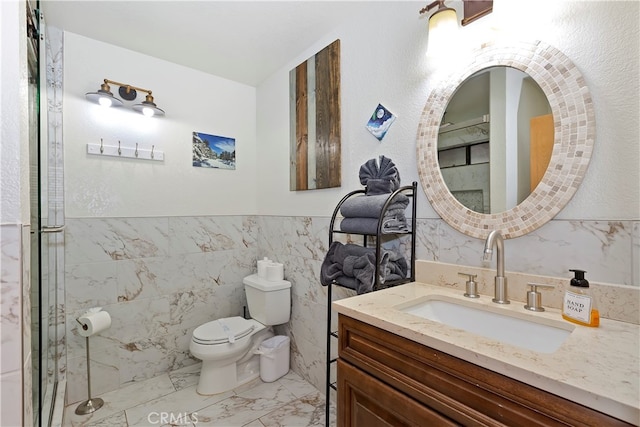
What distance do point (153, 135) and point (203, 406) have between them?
6.28ft

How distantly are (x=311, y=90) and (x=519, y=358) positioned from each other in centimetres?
193

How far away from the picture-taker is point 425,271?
1355 millimetres

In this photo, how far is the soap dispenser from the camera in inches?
32.7

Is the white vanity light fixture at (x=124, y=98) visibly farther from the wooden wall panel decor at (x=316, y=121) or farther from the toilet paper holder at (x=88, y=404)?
the toilet paper holder at (x=88, y=404)

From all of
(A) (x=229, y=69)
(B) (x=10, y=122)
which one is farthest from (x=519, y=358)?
(A) (x=229, y=69)

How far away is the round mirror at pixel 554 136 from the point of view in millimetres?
945

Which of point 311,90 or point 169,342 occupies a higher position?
point 311,90

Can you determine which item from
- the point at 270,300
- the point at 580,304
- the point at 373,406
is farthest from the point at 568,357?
the point at 270,300

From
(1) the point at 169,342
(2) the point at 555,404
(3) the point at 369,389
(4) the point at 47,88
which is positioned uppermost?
(4) the point at 47,88

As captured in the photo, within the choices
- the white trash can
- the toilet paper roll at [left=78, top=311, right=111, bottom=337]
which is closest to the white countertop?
the white trash can

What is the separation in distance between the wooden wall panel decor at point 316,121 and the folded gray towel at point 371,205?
0.43 meters

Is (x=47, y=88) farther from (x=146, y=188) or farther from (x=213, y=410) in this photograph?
(x=213, y=410)

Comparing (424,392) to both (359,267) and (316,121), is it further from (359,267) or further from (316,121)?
(316,121)

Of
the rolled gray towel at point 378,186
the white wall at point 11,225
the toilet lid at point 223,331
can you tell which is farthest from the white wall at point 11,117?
the toilet lid at point 223,331
